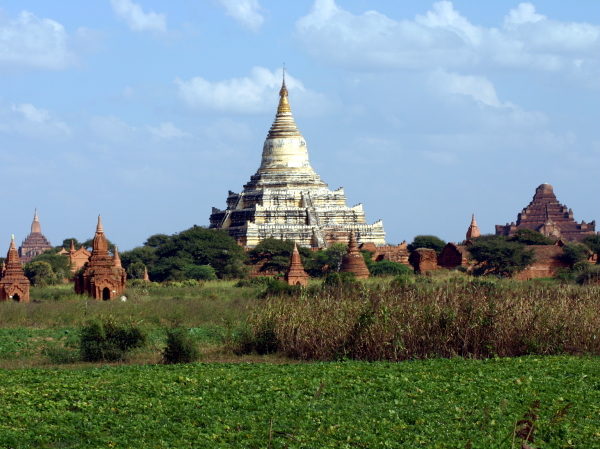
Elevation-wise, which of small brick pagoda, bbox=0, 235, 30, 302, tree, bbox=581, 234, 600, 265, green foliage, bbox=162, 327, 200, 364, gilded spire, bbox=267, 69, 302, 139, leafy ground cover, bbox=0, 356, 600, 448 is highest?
gilded spire, bbox=267, 69, 302, 139

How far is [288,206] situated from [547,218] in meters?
42.4

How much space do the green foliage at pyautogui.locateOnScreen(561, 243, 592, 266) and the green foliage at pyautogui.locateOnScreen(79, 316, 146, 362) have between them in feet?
114

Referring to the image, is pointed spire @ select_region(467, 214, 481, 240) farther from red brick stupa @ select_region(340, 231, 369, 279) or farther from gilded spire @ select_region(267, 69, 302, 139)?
red brick stupa @ select_region(340, 231, 369, 279)

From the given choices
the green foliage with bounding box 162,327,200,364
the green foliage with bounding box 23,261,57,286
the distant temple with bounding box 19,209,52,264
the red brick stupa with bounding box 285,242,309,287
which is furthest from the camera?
the distant temple with bounding box 19,209,52,264

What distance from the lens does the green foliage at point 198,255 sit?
2106 inches

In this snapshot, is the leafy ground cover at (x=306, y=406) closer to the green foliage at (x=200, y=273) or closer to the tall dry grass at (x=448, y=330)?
the tall dry grass at (x=448, y=330)

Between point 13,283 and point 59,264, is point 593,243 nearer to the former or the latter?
point 59,264

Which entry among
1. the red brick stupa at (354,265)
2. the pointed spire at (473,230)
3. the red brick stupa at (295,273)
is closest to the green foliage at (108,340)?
the red brick stupa at (295,273)

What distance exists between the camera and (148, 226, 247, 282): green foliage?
5350 cm

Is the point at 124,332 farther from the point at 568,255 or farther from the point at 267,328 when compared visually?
the point at 568,255

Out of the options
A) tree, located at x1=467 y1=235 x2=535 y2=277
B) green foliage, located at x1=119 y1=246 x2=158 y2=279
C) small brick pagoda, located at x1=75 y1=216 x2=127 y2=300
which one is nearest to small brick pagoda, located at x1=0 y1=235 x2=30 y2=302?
small brick pagoda, located at x1=75 y1=216 x2=127 y2=300

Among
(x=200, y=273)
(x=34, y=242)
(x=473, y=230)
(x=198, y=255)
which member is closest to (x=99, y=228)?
(x=200, y=273)

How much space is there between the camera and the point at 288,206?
2571 inches

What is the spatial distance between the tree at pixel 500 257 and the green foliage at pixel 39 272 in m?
19.7
